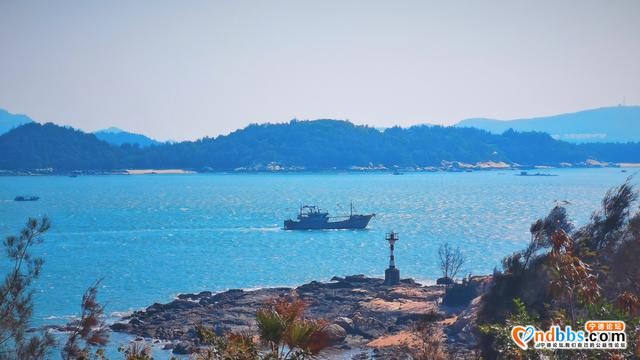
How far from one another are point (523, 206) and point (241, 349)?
114187 millimetres

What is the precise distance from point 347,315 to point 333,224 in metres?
50.2

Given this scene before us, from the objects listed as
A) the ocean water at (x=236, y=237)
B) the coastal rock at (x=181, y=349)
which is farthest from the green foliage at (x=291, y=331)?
the ocean water at (x=236, y=237)

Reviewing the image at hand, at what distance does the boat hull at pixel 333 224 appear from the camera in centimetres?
8875

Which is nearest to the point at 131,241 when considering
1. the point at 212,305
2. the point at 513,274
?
the point at 212,305

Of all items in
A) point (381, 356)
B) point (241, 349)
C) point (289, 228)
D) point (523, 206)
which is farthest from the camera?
point (523, 206)

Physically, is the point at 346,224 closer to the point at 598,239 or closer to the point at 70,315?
the point at 70,315

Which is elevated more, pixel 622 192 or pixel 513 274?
pixel 622 192

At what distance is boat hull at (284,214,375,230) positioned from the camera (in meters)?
88.8

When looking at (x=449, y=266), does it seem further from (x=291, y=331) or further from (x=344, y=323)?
(x=291, y=331)

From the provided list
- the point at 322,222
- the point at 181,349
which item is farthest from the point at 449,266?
the point at 322,222

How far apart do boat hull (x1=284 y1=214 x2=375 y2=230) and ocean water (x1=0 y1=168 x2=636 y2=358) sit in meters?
1.30

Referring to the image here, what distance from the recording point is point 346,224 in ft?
297

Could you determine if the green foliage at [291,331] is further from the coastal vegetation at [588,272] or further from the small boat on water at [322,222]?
the small boat on water at [322,222]

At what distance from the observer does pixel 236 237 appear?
81.4 m
